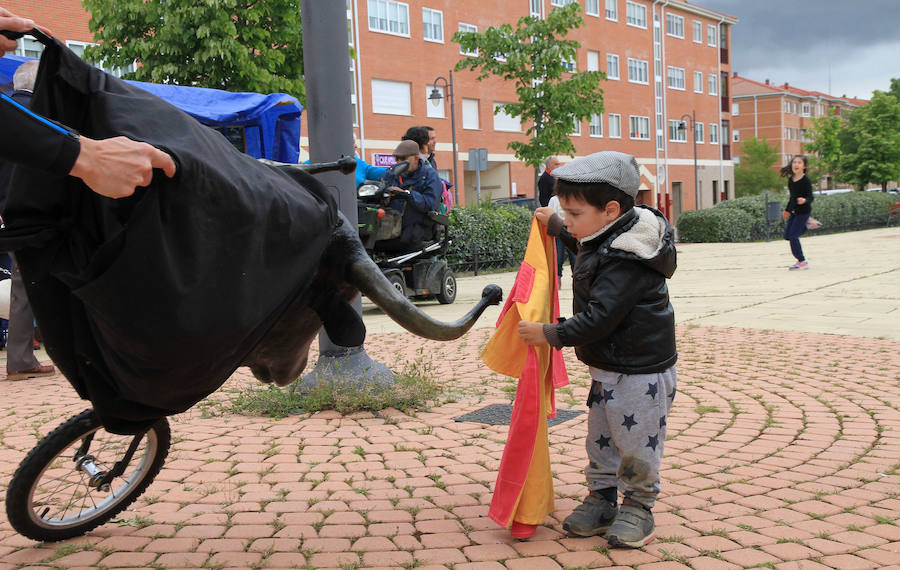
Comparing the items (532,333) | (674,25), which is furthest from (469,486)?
(674,25)

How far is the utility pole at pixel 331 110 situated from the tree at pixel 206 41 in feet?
27.6

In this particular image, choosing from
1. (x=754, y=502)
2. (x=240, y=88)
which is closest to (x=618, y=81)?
(x=240, y=88)

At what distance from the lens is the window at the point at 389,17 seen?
1369 inches

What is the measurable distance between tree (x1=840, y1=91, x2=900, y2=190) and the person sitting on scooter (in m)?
51.8

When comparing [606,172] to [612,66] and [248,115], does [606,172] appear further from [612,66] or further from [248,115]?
[612,66]

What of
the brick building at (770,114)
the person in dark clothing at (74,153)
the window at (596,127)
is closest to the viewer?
the person in dark clothing at (74,153)

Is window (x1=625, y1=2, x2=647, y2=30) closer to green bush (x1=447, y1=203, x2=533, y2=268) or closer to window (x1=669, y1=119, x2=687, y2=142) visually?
window (x1=669, y1=119, x2=687, y2=142)

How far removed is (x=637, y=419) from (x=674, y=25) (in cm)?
5527

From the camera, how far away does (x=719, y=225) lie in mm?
25781

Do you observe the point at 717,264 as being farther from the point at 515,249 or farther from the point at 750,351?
the point at 750,351

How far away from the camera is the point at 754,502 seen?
3602 millimetres

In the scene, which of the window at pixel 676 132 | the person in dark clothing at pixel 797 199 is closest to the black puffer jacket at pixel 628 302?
the person in dark clothing at pixel 797 199

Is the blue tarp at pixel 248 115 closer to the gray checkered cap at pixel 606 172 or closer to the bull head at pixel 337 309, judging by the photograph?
the gray checkered cap at pixel 606 172

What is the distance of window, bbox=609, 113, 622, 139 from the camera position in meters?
47.8
